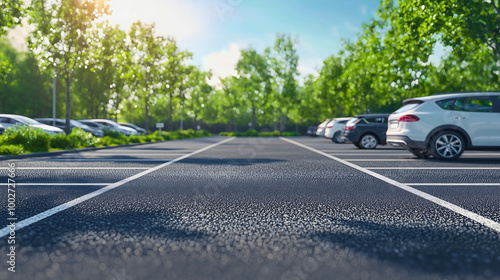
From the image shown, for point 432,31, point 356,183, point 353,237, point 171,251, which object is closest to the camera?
point 171,251

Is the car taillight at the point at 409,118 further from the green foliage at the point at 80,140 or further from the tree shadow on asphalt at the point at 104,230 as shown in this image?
the green foliage at the point at 80,140

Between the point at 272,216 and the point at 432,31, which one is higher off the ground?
the point at 432,31

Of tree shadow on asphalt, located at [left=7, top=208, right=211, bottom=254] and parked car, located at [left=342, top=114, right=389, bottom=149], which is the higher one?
parked car, located at [left=342, top=114, right=389, bottom=149]

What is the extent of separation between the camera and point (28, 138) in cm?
1482

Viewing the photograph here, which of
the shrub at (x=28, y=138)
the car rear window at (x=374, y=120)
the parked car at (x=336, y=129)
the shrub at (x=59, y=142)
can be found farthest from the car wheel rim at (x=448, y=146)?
the parked car at (x=336, y=129)

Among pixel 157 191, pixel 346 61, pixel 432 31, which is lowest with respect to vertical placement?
pixel 157 191

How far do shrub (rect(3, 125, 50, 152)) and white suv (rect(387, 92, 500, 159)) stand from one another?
12079mm

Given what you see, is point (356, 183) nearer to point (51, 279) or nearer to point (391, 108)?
point (51, 279)

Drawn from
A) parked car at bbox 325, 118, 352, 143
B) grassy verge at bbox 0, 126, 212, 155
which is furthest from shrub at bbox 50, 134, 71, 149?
parked car at bbox 325, 118, 352, 143

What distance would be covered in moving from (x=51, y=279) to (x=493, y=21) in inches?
775

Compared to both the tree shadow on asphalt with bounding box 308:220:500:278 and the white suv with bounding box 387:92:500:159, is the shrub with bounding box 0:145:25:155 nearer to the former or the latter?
the white suv with bounding box 387:92:500:159

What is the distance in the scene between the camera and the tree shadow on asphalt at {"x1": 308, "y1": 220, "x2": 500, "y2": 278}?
2.87 meters

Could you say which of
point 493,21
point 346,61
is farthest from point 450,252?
point 346,61

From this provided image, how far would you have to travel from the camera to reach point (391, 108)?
5331cm
